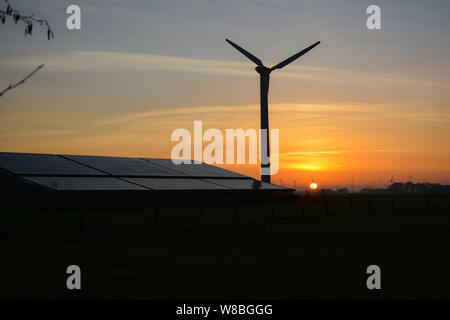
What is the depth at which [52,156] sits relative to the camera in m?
58.6

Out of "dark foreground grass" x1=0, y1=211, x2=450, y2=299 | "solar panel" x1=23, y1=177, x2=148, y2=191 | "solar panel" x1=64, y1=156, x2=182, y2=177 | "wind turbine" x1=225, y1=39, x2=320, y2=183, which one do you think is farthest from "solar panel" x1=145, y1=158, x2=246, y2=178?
"dark foreground grass" x1=0, y1=211, x2=450, y2=299

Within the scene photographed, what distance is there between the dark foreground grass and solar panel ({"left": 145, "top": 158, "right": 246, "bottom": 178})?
110ft

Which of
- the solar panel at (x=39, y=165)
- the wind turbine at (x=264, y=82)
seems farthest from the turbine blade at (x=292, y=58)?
the solar panel at (x=39, y=165)

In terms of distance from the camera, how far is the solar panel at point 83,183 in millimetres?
42959

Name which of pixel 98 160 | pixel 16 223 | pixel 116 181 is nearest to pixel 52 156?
pixel 98 160

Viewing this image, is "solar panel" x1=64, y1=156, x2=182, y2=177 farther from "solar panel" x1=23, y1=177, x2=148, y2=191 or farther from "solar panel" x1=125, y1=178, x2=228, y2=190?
"solar panel" x1=23, y1=177, x2=148, y2=191

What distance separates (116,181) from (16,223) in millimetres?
→ 13135

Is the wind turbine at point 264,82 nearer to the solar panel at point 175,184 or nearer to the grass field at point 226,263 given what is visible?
the solar panel at point 175,184

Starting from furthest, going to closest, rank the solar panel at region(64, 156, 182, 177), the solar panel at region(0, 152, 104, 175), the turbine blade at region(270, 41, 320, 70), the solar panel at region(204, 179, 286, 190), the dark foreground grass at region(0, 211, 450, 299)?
the turbine blade at region(270, 41, 320, 70) → the solar panel at region(204, 179, 286, 190) → the solar panel at region(64, 156, 182, 177) → the solar panel at region(0, 152, 104, 175) → the dark foreground grass at region(0, 211, 450, 299)

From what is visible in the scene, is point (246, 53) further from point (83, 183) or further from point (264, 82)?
point (83, 183)

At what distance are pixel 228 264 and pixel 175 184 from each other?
35.1m

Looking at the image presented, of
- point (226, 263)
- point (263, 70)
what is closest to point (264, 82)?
point (263, 70)

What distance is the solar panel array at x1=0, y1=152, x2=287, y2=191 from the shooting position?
4542 centimetres

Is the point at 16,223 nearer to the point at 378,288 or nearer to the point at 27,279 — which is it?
the point at 27,279
